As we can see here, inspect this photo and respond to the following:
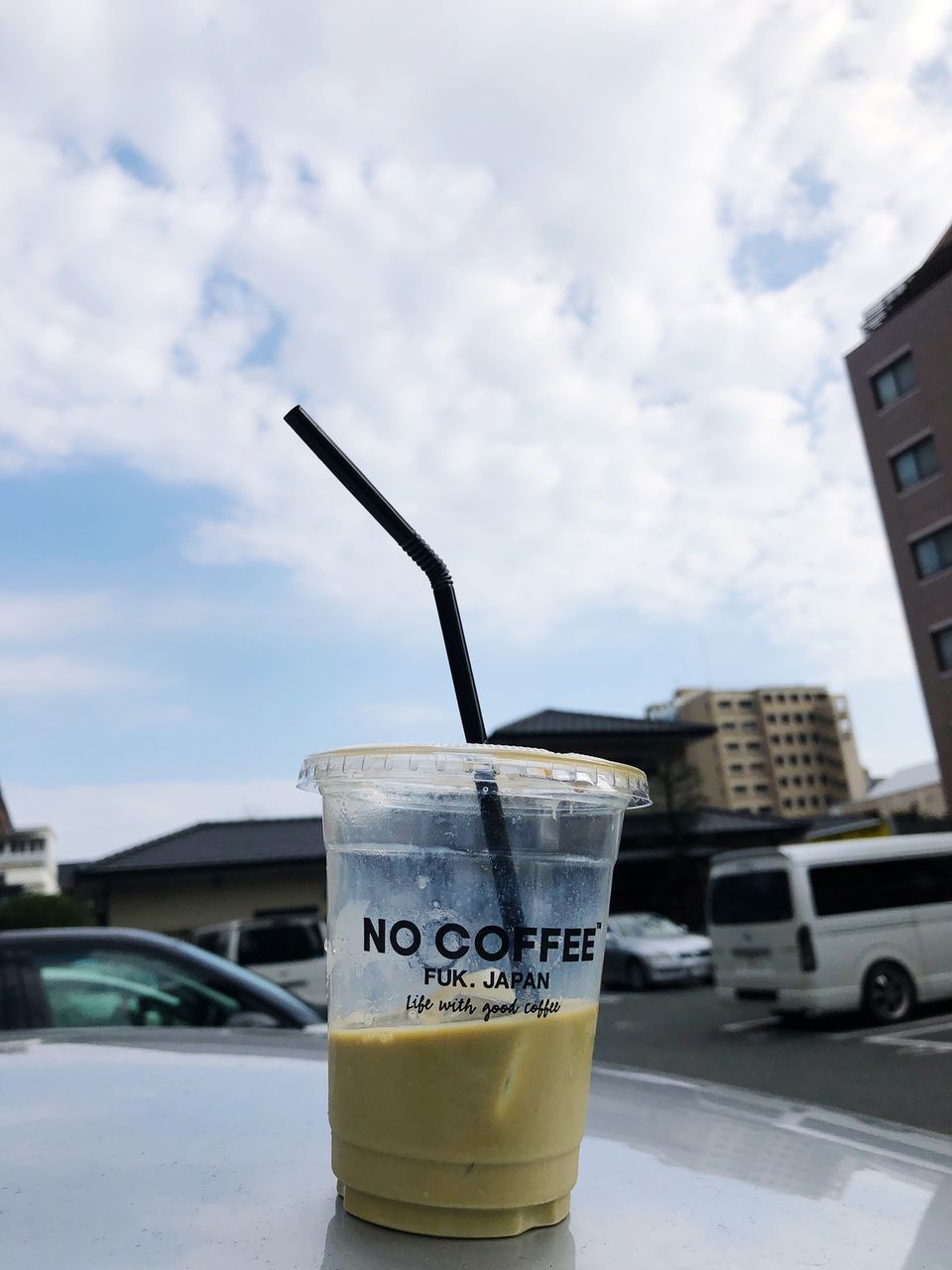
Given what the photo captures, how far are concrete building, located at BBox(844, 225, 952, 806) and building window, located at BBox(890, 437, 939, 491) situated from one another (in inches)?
1.2

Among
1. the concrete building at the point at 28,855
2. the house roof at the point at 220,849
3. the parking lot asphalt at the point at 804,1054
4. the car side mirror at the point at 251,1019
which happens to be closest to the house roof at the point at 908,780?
the house roof at the point at 220,849

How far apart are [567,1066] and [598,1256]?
174 millimetres

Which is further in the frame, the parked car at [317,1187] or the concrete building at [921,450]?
the concrete building at [921,450]

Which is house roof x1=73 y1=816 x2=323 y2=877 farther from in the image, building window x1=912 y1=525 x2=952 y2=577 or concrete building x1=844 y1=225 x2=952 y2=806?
building window x1=912 y1=525 x2=952 y2=577

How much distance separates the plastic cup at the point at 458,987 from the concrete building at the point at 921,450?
3211 centimetres

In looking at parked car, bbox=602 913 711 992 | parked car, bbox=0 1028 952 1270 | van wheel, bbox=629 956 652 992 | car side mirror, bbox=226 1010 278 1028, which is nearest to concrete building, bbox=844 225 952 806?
parked car, bbox=602 913 711 992

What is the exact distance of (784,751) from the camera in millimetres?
111312

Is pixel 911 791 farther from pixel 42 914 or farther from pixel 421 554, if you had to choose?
pixel 421 554

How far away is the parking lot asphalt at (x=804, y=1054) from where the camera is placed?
25.4 feet

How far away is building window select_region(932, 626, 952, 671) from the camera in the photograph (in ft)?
99.2

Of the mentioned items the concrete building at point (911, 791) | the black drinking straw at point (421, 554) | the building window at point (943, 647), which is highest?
the building window at point (943, 647)

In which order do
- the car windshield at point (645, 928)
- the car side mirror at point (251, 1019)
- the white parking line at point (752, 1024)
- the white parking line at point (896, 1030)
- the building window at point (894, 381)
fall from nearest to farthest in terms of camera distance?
the car side mirror at point (251, 1019) < the white parking line at point (896, 1030) < the white parking line at point (752, 1024) < the car windshield at point (645, 928) < the building window at point (894, 381)

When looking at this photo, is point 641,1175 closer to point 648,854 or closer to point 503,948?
point 503,948

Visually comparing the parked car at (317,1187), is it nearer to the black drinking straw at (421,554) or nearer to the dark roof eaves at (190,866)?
the black drinking straw at (421,554)
